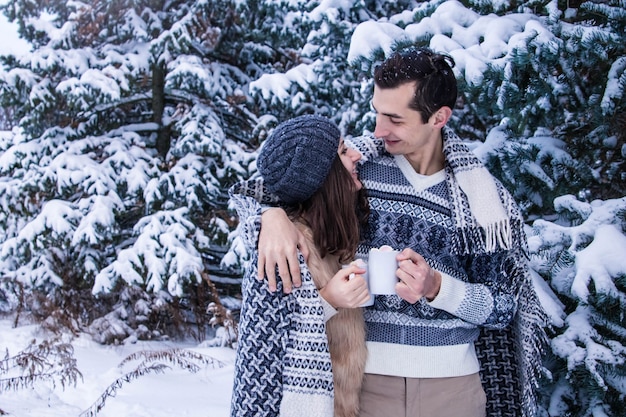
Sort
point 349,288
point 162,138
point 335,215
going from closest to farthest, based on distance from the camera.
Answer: point 349,288
point 335,215
point 162,138

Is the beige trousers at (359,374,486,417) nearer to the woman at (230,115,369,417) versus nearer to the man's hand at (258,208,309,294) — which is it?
the woman at (230,115,369,417)

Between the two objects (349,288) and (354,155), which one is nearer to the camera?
(349,288)

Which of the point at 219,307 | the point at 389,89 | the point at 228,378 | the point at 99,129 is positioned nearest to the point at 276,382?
the point at 389,89

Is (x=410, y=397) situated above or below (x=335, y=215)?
below

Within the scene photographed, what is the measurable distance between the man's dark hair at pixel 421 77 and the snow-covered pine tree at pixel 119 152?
172 inches

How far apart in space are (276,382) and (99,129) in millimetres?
6116

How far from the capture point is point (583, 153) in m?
3.29

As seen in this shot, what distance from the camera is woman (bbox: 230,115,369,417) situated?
1622 millimetres

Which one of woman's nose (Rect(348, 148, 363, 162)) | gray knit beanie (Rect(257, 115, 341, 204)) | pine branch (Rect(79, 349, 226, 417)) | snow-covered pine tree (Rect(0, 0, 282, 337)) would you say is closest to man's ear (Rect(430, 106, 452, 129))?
woman's nose (Rect(348, 148, 363, 162))

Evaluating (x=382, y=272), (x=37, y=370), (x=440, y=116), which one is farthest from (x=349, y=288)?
(x=37, y=370)

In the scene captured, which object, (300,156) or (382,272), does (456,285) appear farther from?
(300,156)

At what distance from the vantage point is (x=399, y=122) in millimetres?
1917

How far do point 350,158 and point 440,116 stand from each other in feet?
1.27

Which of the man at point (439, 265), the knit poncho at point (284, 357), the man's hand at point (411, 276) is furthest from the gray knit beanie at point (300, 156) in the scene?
the man's hand at point (411, 276)
